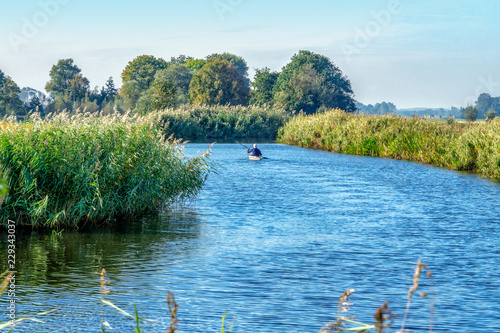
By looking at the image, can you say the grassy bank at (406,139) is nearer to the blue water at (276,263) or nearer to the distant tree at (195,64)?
the blue water at (276,263)

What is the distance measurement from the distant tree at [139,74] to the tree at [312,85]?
24.6m

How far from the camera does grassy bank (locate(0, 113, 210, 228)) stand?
12.3 m

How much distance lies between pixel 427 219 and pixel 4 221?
9.74 m

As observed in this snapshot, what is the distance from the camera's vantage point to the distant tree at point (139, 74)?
10204 cm

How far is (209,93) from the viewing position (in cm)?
8831

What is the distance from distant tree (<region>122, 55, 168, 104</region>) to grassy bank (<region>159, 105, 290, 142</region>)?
4160 centimetres

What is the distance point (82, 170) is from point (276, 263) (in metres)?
4.83

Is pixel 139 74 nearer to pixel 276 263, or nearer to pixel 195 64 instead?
pixel 195 64

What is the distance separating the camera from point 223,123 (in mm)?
56500

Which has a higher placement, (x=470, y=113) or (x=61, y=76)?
(x=61, y=76)

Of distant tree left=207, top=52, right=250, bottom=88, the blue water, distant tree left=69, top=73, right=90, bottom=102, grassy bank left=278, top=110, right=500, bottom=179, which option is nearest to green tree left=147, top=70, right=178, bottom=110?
grassy bank left=278, top=110, right=500, bottom=179

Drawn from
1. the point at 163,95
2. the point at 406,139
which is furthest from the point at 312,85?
the point at 406,139

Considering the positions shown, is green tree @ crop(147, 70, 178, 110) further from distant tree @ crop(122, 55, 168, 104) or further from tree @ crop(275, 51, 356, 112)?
distant tree @ crop(122, 55, 168, 104)

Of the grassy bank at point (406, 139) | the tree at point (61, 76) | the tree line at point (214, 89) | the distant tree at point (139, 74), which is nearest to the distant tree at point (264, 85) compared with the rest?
the tree line at point (214, 89)
